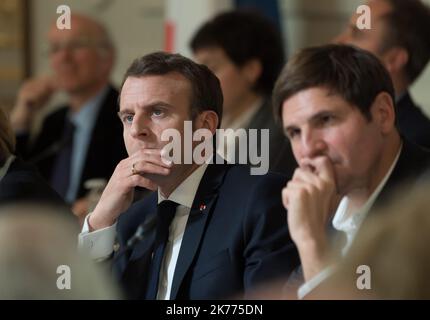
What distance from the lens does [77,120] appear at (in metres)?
1.51

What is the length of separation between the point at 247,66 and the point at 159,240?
1.56 ft

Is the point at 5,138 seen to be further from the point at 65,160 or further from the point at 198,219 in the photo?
the point at 198,219

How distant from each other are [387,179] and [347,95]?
0.14 m

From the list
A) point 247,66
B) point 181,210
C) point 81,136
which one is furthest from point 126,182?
point 247,66

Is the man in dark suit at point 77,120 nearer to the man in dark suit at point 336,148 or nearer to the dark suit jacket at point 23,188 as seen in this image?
the dark suit jacket at point 23,188

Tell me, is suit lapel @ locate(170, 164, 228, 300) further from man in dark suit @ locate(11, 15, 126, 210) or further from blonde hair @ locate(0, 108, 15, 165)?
blonde hair @ locate(0, 108, 15, 165)

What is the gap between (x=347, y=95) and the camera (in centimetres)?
116

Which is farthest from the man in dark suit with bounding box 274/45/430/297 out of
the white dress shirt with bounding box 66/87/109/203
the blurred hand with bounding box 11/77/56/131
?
the blurred hand with bounding box 11/77/56/131

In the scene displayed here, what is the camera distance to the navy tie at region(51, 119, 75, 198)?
1.46 meters

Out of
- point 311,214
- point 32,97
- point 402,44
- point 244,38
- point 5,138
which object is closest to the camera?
point 311,214

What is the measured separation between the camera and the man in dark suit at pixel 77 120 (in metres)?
1.40

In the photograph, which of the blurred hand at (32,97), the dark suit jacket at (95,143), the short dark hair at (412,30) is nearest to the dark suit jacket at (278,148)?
the dark suit jacket at (95,143)
